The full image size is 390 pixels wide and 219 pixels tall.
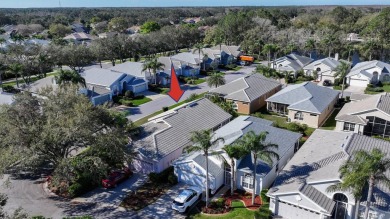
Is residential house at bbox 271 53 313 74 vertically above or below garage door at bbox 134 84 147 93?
above

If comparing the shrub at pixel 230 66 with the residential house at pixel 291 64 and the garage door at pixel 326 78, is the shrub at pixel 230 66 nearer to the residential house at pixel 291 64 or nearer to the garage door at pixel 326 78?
the residential house at pixel 291 64

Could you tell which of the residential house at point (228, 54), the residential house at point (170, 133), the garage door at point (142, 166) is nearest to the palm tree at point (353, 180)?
the residential house at point (170, 133)

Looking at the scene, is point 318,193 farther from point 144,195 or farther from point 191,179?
point 144,195


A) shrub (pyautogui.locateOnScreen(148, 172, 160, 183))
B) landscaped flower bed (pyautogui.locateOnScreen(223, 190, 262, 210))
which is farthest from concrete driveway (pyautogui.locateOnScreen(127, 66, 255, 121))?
landscaped flower bed (pyautogui.locateOnScreen(223, 190, 262, 210))

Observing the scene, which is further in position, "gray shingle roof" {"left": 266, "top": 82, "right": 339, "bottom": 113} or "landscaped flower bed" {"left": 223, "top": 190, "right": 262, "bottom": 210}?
"gray shingle roof" {"left": 266, "top": 82, "right": 339, "bottom": 113}

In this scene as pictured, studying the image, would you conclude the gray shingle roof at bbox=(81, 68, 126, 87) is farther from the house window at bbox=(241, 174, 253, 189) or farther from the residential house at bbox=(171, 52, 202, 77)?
the house window at bbox=(241, 174, 253, 189)

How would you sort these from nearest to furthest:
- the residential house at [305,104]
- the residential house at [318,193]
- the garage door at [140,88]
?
the residential house at [318,193]
the residential house at [305,104]
the garage door at [140,88]
